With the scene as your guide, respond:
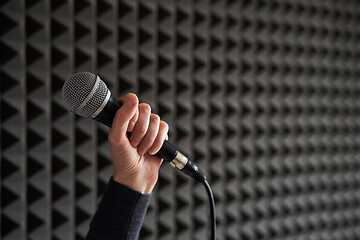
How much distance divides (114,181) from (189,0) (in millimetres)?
1161

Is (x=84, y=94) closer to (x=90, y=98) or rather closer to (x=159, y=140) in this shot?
(x=90, y=98)

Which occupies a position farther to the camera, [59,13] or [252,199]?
[252,199]

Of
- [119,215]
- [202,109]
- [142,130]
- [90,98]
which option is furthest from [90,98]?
[202,109]

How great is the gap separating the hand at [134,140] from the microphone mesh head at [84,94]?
0.13 feet

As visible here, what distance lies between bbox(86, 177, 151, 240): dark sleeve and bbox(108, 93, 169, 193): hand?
2 centimetres

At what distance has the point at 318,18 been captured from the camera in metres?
2.01

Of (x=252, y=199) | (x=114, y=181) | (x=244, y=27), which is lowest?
(x=252, y=199)

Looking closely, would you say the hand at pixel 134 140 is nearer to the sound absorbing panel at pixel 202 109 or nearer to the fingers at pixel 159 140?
the fingers at pixel 159 140

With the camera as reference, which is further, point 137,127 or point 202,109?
point 202,109

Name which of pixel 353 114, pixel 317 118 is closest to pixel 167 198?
pixel 317 118

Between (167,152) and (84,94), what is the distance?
0.18 meters

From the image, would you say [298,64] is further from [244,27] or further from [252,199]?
[252,199]

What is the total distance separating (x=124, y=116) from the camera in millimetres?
596

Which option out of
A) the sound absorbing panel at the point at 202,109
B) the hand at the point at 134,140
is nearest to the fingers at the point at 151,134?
the hand at the point at 134,140
